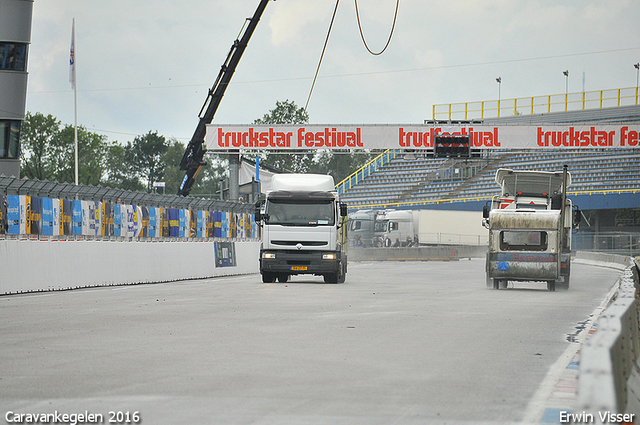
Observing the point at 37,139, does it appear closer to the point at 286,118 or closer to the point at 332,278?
the point at 286,118

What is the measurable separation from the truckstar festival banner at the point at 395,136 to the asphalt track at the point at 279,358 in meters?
30.2

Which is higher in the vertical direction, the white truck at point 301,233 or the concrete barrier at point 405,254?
the white truck at point 301,233

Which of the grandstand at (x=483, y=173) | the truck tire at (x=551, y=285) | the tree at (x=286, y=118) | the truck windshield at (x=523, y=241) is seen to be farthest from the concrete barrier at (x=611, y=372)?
the tree at (x=286, y=118)

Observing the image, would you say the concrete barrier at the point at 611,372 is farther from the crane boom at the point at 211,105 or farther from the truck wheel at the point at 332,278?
the crane boom at the point at 211,105

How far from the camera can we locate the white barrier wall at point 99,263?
786 inches

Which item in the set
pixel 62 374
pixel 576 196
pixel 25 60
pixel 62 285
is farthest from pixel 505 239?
pixel 576 196

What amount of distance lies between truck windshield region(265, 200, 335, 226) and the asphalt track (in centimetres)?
754

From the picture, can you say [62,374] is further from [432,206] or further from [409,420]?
[432,206]

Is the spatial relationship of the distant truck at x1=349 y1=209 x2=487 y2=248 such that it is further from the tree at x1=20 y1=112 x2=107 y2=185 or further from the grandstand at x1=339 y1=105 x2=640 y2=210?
the tree at x1=20 y1=112 x2=107 y2=185

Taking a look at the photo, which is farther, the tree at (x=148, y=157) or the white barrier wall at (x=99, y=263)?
the tree at (x=148, y=157)

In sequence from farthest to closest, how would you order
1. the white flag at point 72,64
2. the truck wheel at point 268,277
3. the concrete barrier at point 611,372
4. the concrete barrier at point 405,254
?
the concrete barrier at point 405,254, the white flag at point 72,64, the truck wheel at point 268,277, the concrete barrier at point 611,372

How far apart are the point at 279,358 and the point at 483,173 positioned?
64054 mm

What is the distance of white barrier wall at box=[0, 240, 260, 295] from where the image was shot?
786 inches

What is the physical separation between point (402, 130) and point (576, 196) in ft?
66.2
